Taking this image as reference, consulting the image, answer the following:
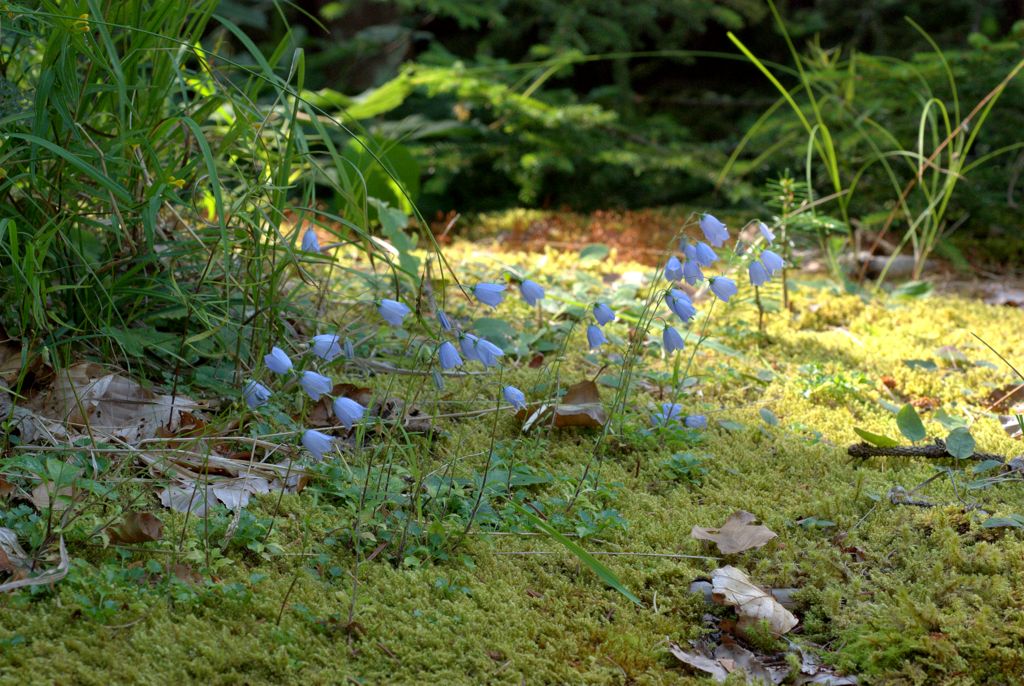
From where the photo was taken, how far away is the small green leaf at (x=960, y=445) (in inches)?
77.6

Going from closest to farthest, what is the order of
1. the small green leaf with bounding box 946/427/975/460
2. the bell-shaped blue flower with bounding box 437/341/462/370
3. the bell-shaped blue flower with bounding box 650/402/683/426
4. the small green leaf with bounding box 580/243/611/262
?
the bell-shaped blue flower with bounding box 437/341/462/370
the small green leaf with bounding box 946/427/975/460
the bell-shaped blue flower with bounding box 650/402/683/426
the small green leaf with bounding box 580/243/611/262

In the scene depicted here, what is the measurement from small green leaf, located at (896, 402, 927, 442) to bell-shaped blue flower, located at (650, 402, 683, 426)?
53cm

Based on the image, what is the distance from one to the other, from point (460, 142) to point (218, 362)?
9.39ft

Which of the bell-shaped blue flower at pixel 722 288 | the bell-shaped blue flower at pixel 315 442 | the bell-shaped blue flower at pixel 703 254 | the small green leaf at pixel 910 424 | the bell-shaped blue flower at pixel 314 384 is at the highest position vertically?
the bell-shaped blue flower at pixel 703 254

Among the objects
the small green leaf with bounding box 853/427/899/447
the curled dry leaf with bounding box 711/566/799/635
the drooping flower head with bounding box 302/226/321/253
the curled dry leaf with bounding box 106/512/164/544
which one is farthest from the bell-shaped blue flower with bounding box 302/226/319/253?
the small green leaf with bounding box 853/427/899/447

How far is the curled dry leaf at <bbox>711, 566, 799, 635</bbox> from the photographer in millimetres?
1523

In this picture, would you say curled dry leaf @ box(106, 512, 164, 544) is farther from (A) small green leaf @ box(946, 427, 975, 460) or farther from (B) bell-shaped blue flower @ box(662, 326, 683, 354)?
(A) small green leaf @ box(946, 427, 975, 460)

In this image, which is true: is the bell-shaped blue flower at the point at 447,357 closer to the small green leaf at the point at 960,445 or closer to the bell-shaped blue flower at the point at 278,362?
the bell-shaped blue flower at the point at 278,362

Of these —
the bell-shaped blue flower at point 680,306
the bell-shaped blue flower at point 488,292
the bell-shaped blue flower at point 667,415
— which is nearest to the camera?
the bell-shaped blue flower at point 488,292

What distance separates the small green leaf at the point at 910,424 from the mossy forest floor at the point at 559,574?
6 cm

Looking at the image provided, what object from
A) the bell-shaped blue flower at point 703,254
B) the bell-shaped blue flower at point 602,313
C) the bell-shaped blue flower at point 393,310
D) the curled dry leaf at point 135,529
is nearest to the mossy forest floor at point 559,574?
the curled dry leaf at point 135,529

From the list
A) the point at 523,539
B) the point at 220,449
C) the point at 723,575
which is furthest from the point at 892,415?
the point at 220,449

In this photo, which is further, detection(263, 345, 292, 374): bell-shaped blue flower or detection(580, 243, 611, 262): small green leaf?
detection(580, 243, 611, 262): small green leaf

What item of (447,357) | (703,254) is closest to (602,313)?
(703,254)
